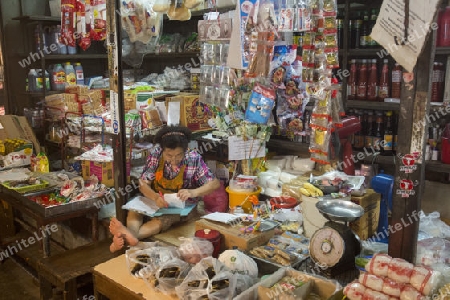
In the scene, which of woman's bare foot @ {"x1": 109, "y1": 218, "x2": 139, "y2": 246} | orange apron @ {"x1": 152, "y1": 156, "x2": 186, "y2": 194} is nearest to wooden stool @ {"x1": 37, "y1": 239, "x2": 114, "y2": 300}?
woman's bare foot @ {"x1": 109, "y1": 218, "x2": 139, "y2": 246}

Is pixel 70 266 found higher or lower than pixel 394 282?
lower

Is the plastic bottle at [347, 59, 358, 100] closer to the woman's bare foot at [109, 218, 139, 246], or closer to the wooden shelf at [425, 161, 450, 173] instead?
the wooden shelf at [425, 161, 450, 173]

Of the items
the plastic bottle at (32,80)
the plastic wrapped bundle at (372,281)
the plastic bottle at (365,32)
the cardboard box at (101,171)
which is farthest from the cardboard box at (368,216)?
the plastic bottle at (32,80)

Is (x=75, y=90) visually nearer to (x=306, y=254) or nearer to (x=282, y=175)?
(x=282, y=175)

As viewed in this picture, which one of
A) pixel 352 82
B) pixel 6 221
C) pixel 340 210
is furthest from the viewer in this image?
pixel 6 221

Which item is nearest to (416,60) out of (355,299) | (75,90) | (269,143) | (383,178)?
(355,299)

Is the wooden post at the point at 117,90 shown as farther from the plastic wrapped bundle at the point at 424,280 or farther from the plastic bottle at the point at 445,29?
the plastic bottle at the point at 445,29

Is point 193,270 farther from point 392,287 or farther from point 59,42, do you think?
point 59,42

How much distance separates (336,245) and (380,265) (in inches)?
10.8

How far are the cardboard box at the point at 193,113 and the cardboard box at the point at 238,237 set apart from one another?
1.56 meters

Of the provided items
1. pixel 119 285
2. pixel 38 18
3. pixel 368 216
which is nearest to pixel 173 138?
pixel 119 285

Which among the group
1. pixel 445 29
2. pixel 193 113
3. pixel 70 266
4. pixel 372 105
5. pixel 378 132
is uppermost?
pixel 445 29

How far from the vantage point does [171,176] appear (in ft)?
10.8

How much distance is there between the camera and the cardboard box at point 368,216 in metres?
2.43
